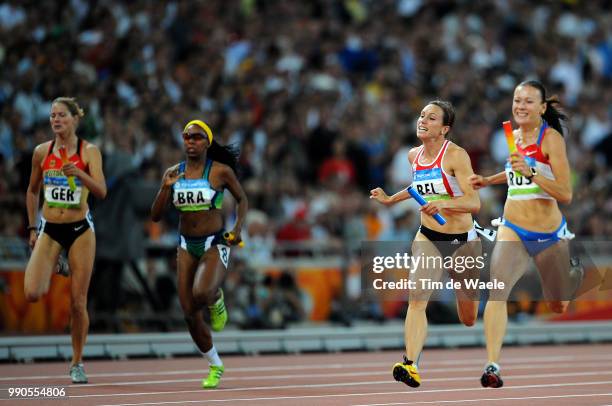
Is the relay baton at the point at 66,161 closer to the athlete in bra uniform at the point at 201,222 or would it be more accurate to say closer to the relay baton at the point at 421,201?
the athlete in bra uniform at the point at 201,222

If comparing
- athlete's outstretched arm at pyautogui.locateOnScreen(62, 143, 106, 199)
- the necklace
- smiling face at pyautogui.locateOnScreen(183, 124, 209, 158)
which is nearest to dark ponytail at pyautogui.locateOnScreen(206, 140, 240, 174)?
smiling face at pyautogui.locateOnScreen(183, 124, 209, 158)

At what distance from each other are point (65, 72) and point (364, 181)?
5905mm

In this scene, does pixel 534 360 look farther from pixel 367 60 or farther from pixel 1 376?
pixel 367 60

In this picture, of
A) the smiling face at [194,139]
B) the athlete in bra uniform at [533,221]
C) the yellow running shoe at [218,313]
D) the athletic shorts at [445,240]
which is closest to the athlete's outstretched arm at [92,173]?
the smiling face at [194,139]

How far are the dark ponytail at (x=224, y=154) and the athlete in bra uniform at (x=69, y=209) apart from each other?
3.82 ft

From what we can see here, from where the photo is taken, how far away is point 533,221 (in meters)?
11.1

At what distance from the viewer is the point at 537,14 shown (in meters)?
27.4

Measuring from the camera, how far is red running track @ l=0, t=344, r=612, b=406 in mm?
11188

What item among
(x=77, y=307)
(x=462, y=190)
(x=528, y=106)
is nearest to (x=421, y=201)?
(x=462, y=190)

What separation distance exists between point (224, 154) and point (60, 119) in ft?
5.63

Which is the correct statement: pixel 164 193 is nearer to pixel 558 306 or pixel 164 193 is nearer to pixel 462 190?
pixel 462 190

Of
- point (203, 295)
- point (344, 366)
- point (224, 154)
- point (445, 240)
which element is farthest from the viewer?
point (344, 366)

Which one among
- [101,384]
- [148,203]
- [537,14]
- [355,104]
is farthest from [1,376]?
→ [537,14]

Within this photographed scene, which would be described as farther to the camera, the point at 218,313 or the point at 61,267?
the point at 218,313
